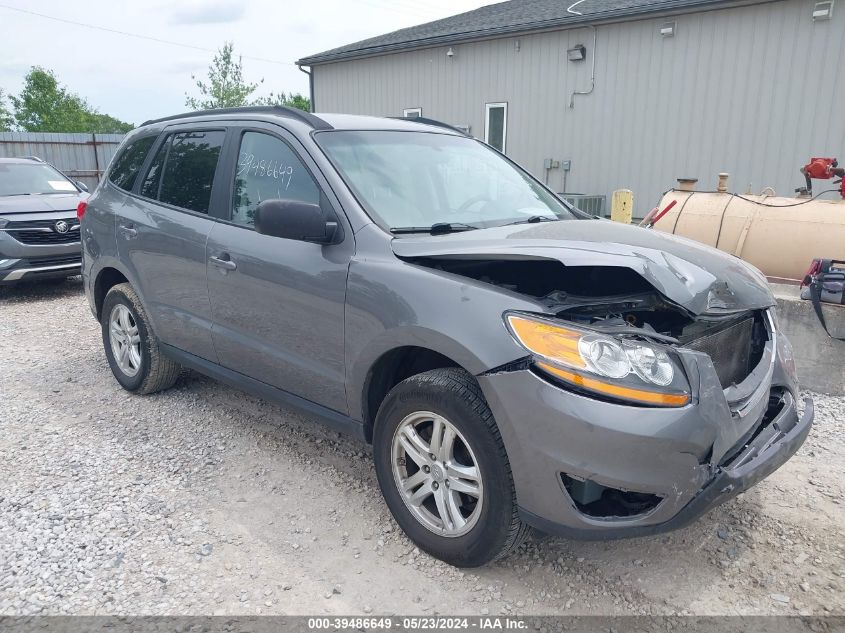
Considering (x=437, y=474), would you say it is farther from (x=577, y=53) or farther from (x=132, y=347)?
(x=577, y=53)

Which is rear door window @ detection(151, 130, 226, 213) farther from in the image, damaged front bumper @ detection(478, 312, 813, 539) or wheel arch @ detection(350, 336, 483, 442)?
damaged front bumper @ detection(478, 312, 813, 539)

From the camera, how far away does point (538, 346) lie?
90.9 inches

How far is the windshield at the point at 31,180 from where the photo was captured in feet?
29.1

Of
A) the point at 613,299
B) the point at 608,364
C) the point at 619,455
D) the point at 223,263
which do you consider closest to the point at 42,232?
the point at 223,263

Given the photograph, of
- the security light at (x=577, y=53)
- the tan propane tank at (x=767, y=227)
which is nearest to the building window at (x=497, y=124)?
the security light at (x=577, y=53)

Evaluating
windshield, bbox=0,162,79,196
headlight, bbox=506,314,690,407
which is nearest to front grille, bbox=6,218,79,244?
windshield, bbox=0,162,79,196

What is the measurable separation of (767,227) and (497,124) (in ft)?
24.8

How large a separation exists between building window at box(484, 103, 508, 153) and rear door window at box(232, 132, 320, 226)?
8.96 meters

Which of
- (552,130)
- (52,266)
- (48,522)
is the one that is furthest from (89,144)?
(48,522)

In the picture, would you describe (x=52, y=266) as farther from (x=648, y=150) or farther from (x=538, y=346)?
(x=648, y=150)

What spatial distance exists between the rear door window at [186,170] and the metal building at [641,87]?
7.41 m

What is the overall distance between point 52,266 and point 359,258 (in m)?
6.66

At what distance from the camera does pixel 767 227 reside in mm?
5262

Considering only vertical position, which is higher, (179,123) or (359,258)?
(179,123)
